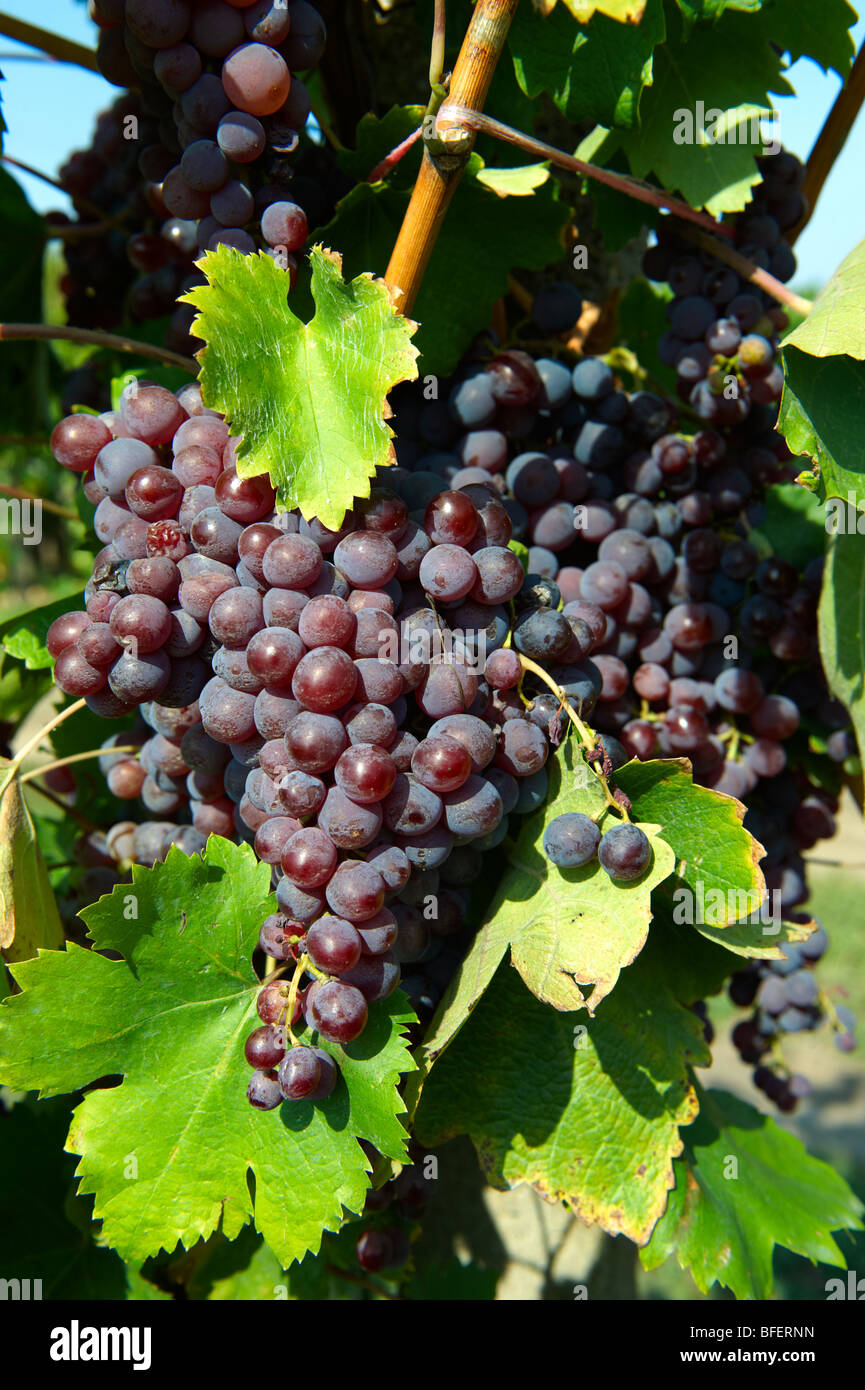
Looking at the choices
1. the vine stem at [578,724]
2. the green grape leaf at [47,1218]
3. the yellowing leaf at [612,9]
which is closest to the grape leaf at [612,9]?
the yellowing leaf at [612,9]

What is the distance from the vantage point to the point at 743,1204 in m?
1.23

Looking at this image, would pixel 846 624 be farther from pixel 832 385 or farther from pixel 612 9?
pixel 612 9

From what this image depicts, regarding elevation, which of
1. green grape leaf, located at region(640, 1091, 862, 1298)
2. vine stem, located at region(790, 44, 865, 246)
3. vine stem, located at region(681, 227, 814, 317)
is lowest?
green grape leaf, located at region(640, 1091, 862, 1298)

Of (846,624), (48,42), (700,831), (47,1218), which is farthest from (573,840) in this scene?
(48,42)

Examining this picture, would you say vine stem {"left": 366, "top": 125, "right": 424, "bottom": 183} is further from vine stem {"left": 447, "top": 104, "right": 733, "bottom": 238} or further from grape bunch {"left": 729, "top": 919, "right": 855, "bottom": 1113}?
grape bunch {"left": 729, "top": 919, "right": 855, "bottom": 1113}

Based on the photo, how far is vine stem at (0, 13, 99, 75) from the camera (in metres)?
1.11

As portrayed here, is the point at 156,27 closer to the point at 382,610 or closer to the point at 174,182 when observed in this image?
the point at 174,182

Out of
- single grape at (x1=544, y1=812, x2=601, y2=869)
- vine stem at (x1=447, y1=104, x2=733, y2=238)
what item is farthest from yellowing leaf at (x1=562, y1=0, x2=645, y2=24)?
single grape at (x1=544, y1=812, x2=601, y2=869)

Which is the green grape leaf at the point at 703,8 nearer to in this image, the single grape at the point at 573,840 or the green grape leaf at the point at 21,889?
the single grape at the point at 573,840

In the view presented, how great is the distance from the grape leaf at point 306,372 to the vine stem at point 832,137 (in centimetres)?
63

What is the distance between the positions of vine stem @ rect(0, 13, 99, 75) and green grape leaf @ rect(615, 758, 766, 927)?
99cm

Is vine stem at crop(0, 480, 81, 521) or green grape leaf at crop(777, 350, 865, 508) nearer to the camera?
green grape leaf at crop(777, 350, 865, 508)

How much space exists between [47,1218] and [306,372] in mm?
1102

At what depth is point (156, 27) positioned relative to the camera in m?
0.86
